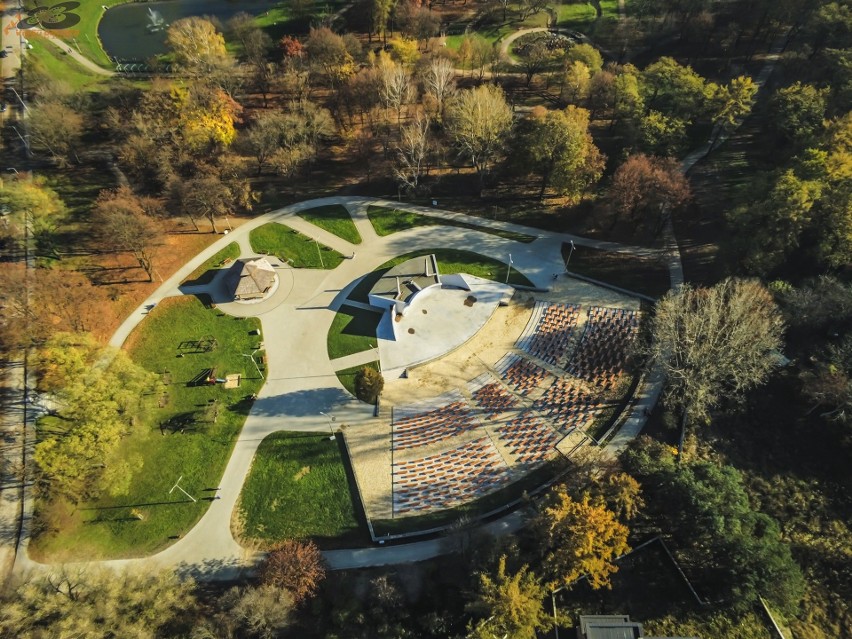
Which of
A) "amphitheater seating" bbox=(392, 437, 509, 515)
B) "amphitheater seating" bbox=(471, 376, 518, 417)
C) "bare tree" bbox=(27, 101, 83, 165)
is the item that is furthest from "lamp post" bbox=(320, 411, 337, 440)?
"bare tree" bbox=(27, 101, 83, 165)

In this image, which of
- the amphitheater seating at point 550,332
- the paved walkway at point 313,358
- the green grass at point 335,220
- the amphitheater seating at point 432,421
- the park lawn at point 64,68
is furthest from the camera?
the park lawn at point 64,68

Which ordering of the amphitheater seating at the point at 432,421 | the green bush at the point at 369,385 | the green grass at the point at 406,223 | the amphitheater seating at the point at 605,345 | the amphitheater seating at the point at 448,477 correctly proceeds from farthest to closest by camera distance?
1. the green grass at the point at 406,223
2. the amphitheater seating at the point at 605,345
3. the green bush at the point at 369,385
4. the amphitheater seating at the point at 432,421
5. the amphitheater seating at the point at 448,477

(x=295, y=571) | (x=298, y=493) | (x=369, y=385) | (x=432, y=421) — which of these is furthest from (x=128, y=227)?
(x=295, y=571)

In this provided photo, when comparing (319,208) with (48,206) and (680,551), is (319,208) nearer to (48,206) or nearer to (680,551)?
(48,206)

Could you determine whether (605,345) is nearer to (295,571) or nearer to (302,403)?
(302,403)

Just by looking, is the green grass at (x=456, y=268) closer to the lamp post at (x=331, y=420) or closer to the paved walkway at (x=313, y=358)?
the paved walkway at (x=313, y=358)

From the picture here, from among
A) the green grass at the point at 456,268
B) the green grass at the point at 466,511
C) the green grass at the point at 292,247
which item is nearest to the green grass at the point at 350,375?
the green grass at the point at 456,268

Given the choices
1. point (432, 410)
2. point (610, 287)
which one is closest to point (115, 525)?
point (432, 410)

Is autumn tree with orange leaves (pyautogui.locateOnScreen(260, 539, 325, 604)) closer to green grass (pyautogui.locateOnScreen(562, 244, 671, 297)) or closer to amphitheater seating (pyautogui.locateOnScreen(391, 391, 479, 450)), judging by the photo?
amphitheater seating (pyautogui.locateOnScreen(391, 391, 479, 450))
